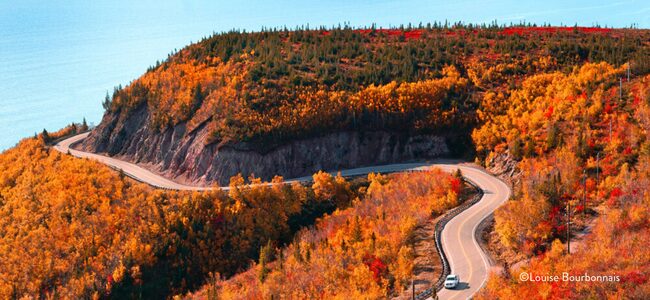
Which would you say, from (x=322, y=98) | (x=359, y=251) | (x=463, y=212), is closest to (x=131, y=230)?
(x=359, y=251)

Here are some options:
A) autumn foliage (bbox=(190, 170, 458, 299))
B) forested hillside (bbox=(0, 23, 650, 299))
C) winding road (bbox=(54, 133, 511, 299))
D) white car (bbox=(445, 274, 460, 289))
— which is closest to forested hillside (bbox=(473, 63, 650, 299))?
forested hillside (bbox=(0, 23, 650, 299))

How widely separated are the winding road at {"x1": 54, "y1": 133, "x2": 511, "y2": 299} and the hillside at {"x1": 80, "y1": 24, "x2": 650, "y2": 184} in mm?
2736

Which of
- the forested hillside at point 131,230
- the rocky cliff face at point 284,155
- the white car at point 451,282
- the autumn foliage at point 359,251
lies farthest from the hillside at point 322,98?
the white car at point 451,282

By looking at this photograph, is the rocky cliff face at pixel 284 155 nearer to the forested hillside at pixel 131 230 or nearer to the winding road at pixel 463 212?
the winding road at pixel 463 212

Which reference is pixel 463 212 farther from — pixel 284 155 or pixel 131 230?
pixel 131 230

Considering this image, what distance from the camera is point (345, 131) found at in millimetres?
100875

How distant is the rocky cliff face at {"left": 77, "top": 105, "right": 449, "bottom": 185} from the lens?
9712 centimetres

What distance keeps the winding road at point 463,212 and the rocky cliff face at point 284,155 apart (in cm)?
210

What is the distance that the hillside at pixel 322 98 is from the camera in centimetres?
9875

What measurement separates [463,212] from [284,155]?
32.4m

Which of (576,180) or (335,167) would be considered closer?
(576,180)

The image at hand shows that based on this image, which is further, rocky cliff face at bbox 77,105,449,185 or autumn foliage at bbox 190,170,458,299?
rocky cliff face at bbox 77,105,449,185

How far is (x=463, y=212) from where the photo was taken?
241 feet

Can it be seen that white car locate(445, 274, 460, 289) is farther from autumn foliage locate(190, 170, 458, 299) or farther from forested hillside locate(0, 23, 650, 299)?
autumn foliage locate(190, 170, 458, 299)
